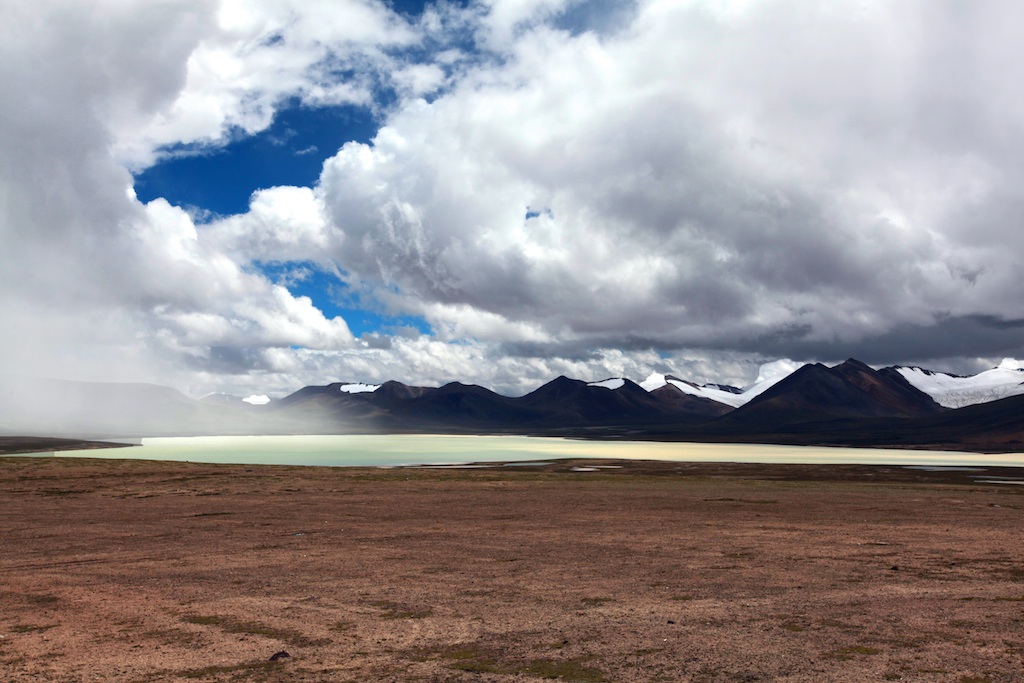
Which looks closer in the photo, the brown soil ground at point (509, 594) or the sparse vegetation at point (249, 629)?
the brown soil ground at point (509, 594)

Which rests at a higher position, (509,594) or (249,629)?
(249,629)

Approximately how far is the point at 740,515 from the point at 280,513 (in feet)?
78.5

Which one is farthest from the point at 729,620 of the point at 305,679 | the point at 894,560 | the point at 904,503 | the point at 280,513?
the point at 904,503

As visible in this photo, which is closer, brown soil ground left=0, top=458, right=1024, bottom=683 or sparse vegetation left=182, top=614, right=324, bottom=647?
brown soil ground left=0, top=458, right=1024, bottom=683

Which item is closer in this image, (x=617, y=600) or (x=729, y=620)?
(x=729, y=620)

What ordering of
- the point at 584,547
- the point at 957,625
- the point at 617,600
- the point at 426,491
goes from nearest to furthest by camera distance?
the point at 957,625 < the point at 617,600 < the point at 584,547 < the point at 426,491

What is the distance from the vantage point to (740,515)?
1512 inches

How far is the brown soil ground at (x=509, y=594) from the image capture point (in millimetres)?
12906

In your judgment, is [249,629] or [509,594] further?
[509,594]

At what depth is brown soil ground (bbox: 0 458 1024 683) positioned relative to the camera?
12906 mm

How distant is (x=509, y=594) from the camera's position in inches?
742

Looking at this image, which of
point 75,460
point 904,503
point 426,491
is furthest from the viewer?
point 75,460

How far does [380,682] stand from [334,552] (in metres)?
14.3

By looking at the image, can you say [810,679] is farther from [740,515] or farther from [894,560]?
[740,515]
